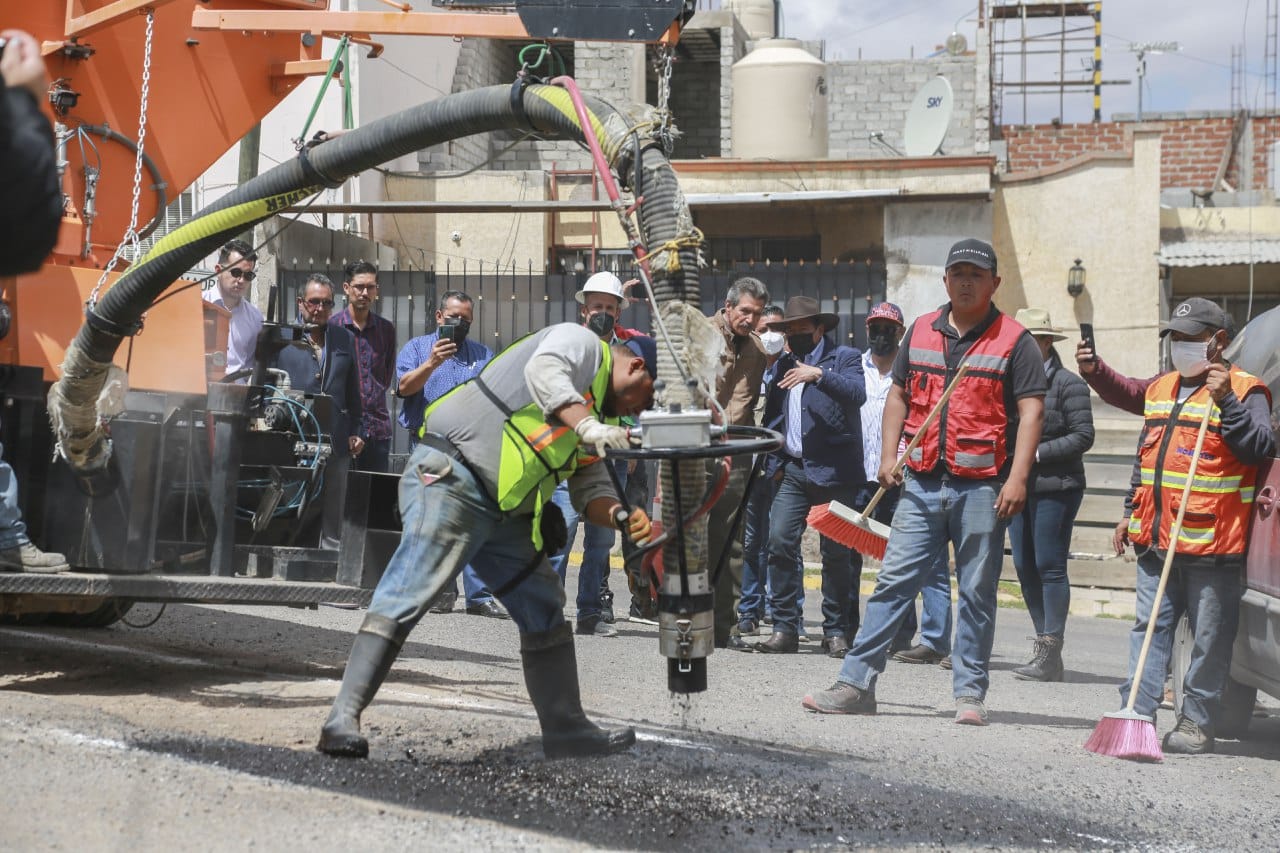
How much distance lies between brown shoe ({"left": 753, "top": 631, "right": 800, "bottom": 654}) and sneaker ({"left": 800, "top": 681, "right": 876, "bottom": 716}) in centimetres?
200

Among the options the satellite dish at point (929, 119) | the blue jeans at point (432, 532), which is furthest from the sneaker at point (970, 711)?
the satellite dish at point (929, 119)

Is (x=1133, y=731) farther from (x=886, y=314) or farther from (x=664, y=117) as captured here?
(x=886, y=314)

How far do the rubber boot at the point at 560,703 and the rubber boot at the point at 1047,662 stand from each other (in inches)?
142

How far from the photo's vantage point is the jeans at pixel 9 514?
623cm

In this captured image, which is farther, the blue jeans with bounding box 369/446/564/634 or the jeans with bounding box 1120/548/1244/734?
the jeans with bounding box 1120/548/1244/734

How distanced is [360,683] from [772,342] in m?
4.35

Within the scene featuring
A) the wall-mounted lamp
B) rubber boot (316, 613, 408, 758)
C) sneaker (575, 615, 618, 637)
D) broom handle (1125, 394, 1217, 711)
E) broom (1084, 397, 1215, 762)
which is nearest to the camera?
rubber boot (316, 613, 408, 758)

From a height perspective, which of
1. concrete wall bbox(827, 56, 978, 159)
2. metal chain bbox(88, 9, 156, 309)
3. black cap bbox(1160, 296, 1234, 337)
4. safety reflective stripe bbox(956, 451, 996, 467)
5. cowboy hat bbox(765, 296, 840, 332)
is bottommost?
safety reflective stripe bbox(956, 451, 996, 467)

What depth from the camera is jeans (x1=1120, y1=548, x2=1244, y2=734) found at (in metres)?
6.59

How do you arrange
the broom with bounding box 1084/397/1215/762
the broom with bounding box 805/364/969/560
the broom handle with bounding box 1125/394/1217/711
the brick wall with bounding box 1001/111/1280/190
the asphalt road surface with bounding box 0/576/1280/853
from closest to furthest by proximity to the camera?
the asphalt road surface with bounding box 0/576/1280/853 < the broom with bounding box 1084/397/1215/762 < the broom handle with bounding box 1125/394/1217/711 < the broom with bounding box 805/364/969/560 < the brick wall with bounding box 1001/111/1280/190

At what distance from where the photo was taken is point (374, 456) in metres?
8.95

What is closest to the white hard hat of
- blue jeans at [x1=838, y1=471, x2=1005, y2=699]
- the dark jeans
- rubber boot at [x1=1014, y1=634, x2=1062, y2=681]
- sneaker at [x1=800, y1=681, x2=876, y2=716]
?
the dark jeans

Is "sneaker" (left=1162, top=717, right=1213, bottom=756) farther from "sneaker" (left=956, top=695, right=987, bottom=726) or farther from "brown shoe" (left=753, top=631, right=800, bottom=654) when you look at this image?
"brown shoe" (left=753, top=631, right=800, bottom=654)

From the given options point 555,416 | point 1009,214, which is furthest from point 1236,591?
point 1009,214
